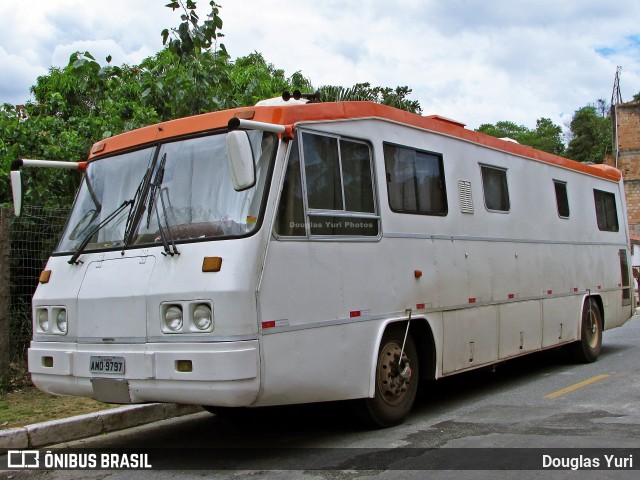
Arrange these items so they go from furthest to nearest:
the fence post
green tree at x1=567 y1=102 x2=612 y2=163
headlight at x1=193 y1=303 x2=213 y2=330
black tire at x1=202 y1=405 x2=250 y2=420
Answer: green tree at x1=567 y1=102 x2=612 y2=163, the fence post, black tire at x1=202 y1=405 x2=250 y2=420, headlight at x1=193 y1=303 x2=213 y2=330

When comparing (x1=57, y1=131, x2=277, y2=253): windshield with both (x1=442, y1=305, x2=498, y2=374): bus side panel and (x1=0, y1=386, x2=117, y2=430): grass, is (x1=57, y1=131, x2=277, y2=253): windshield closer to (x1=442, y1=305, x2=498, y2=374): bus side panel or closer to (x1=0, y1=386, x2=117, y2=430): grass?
(x1=0, y1=386, x2=117, y2=430): grass

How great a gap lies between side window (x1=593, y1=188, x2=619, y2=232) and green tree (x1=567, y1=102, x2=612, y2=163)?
47596mm

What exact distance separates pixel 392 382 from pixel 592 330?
586 cm

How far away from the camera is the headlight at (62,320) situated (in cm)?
619

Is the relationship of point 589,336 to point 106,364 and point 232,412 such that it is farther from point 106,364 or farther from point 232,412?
point 106,364

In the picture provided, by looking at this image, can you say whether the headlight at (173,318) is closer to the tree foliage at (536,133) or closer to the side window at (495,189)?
the side window at (495,189)

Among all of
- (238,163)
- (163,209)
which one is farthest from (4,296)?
(238,163)

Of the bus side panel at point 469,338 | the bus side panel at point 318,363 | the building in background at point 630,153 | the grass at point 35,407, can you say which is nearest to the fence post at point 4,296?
the grass at point 35,407

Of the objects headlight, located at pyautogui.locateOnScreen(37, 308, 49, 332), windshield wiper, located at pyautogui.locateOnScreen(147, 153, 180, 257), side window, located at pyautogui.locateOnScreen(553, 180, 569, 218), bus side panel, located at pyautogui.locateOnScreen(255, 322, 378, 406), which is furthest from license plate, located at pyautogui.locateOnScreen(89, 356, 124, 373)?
side window, located at pyautogui.locateOnScreen(553, 180, 569, 218)

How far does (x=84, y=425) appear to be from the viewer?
6.87m

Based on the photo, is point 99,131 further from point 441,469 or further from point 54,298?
point 441,469

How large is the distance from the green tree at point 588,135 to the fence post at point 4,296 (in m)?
55.2

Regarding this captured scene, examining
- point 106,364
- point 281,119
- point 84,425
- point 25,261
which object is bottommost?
point 84,425

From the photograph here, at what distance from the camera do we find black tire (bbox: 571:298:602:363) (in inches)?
436
